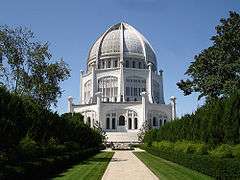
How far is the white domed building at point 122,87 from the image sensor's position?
111250 mm

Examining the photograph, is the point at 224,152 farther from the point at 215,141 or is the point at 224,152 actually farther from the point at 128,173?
the point at 128,173

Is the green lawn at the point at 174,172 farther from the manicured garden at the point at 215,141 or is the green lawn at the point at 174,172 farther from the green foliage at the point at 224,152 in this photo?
the green foliage at the point at 224,152

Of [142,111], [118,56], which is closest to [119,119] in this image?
[142,111]

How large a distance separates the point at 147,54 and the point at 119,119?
83.6ft

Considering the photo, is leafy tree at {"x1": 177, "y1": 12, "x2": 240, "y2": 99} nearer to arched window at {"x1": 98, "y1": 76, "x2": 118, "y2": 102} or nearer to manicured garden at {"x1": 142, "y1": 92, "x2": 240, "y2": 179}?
manicured garden at {"x1": 142, "y1": 92, "x2": 240, "y2": 179}

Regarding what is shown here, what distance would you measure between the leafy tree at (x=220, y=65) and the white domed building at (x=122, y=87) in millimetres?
64301

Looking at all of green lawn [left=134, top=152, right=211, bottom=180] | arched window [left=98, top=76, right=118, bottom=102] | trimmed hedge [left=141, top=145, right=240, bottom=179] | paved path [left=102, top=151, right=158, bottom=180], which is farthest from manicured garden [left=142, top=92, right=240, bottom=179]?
arched window [left=98, top=76, right=118, bottom=102]

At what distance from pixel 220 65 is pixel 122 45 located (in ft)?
296

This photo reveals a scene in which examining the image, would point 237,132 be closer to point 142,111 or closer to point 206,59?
point 206,59

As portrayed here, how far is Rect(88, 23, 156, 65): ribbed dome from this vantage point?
125000mm

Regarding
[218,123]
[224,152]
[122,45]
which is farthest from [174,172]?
[122,45]

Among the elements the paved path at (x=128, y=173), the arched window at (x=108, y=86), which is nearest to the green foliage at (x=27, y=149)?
the paved path at (x=128, y=173)

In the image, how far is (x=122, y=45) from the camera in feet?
408

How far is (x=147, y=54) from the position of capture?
127750 mm
